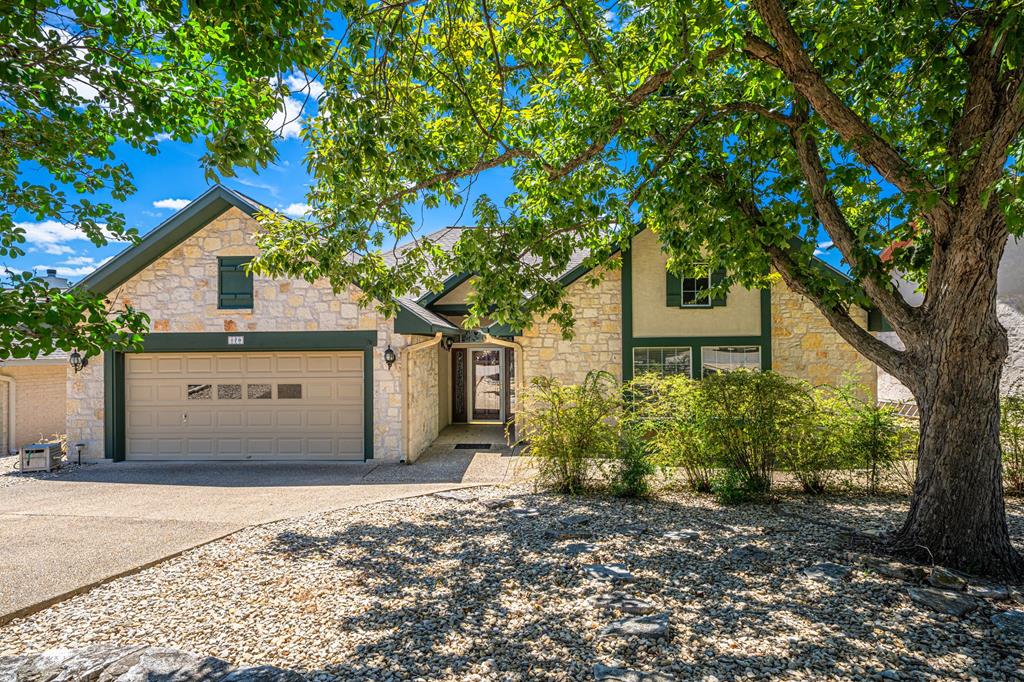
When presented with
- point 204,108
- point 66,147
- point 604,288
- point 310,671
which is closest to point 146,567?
point 310,671

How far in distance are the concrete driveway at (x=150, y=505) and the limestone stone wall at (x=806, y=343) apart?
6334mm

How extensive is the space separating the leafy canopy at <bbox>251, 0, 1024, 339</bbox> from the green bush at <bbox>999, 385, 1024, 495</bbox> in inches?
98.2

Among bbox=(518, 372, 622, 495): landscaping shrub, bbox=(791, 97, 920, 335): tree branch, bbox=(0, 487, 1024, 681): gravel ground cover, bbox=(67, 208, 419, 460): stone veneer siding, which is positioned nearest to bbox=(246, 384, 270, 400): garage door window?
bbox=(67, 208, 419, 460): stone veneer siding

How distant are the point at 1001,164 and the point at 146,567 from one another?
8304 millimetres

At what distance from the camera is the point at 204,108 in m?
5.11

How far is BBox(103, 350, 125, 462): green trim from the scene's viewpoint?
10672 mm

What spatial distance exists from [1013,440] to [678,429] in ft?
13.5

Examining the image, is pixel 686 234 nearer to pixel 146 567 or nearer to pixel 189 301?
pixel 146 567

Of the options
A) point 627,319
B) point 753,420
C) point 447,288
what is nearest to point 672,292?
point 627,319

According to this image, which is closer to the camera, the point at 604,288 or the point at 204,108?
the point at 204,108

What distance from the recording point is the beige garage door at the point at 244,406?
1080 centimetres

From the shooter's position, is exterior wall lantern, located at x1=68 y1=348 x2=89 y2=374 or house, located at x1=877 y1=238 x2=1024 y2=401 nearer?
exterior wall lantern, located at x1=68 y1=348 x2=89 y2=374

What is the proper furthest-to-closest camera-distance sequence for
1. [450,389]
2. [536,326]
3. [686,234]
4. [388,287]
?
[450,389] < [536,326] < [388,287] < [686,234]

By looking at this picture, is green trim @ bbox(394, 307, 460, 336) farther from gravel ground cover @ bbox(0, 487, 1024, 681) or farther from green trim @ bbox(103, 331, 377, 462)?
gravel ground cover @ bbox(0, 487, 1024, 681)
